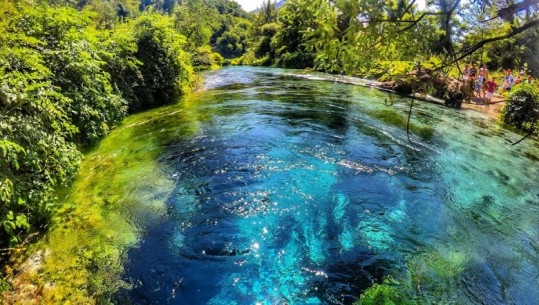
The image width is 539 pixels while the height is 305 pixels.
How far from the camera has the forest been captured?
288 centimetres

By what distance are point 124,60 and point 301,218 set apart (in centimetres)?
1046

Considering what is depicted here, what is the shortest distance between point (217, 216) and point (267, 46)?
55712 millimetres

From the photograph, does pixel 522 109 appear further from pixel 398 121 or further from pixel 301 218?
pixel 301 218

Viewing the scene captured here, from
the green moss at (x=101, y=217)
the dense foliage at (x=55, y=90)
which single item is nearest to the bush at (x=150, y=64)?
the dense foliage at (x=55, y=90)

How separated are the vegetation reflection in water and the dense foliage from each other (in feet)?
2.24

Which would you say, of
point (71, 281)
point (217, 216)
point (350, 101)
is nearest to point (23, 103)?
point (71, 281)

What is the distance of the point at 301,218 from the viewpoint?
6.06 metres

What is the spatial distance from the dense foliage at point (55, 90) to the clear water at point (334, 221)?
6.28 ft

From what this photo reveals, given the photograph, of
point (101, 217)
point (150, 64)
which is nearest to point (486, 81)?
point (150, 64)

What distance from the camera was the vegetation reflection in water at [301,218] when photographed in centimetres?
459

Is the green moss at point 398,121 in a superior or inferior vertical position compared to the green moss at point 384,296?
superior

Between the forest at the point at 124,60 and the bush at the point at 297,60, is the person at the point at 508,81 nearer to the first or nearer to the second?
the forest at the point at 124,60

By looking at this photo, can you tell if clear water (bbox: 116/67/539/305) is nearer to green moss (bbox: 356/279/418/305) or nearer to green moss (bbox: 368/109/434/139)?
green moss (bbox: 356/279/418/305)

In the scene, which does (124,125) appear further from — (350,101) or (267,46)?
(267,46)
